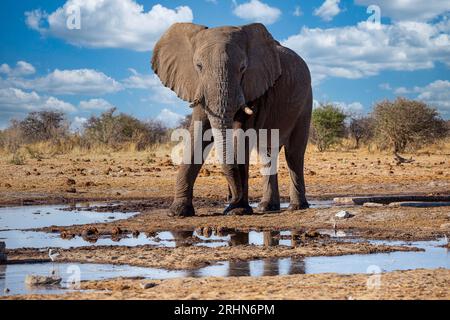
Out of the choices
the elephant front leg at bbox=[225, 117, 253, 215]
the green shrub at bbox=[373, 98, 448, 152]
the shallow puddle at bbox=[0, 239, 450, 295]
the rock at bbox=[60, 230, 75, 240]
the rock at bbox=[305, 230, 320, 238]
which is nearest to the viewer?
the shallow puddle at bbox=[0, 239, 450, 295]

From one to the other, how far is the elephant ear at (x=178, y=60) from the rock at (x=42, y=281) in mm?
6552

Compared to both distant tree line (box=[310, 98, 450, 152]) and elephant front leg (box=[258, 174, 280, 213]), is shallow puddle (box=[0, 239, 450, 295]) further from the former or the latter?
distant tree line (box=[310, 98, 450, 152])

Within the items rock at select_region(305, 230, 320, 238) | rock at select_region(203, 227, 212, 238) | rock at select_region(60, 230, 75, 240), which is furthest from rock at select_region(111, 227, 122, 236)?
rock at select_region(305, 230, 320, 238)

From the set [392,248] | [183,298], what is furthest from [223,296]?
[392,248]

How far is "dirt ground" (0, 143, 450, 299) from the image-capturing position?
726 cm

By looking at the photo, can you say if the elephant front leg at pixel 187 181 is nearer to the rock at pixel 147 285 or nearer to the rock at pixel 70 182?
the rock at pixel 147 285

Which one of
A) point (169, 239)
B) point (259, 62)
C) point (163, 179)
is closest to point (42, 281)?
point (169, 239)

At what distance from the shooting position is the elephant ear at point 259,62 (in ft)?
45.0

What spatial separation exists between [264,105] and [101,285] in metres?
7.33

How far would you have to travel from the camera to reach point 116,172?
2361cm

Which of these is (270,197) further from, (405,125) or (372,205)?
(405,125)

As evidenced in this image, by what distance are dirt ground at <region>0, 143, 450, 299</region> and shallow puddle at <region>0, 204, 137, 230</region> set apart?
24.0 inches

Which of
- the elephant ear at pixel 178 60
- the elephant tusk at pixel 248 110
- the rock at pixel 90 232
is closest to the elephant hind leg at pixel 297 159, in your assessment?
the elephant ear at pixel 178 60

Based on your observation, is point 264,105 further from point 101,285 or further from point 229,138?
point 101,285
